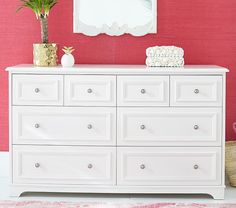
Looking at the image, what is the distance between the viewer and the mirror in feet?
15.3

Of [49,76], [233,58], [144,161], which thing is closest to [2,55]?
[49,76]

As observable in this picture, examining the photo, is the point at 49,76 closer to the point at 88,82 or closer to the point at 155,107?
the point at 88,82

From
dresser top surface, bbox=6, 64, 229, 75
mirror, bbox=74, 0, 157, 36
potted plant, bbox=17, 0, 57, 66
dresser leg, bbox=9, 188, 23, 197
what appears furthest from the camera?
mirror, bbox=74, 0, 157, 36

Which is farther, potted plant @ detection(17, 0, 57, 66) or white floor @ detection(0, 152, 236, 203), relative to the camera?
potted plant @ detection(17, 0, 57, 66)

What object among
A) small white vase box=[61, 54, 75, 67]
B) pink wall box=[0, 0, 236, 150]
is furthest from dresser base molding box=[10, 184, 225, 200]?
small white vase box=[61, 54, 75, 67]

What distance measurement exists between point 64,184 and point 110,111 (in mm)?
578

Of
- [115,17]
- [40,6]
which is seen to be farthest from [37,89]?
[115,17]

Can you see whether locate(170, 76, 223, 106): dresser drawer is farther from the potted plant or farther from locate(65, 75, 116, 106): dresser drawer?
the potted plant

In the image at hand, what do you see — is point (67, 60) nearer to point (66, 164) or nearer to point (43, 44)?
point (43, 44)

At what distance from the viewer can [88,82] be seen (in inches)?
165

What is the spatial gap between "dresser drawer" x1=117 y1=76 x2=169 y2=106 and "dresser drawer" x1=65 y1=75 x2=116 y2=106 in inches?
2.3

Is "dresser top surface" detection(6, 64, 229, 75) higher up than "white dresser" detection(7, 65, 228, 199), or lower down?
higher up

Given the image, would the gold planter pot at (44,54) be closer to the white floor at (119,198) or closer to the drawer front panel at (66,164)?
the drawer front panel at (66,164)

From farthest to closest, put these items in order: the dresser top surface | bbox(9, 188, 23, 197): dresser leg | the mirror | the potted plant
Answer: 1. the mirror
2. the potted plant
3. bbox(9, 188, 23, 197): dresser leg
4. the dresser top surface
